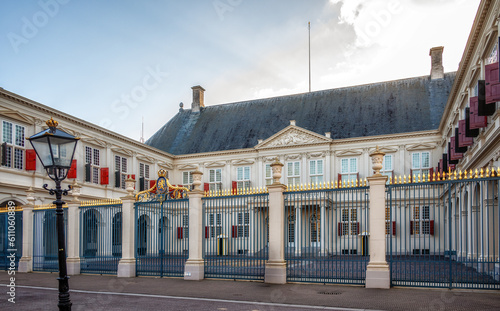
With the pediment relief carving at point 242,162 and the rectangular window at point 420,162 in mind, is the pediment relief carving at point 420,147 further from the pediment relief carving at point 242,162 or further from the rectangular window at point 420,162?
the pediment relief carving at point 242,162

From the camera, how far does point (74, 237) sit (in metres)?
16.0

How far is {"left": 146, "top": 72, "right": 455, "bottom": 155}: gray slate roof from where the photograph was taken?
1164 inches

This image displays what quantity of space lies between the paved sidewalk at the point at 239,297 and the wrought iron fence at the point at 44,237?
4599 mm

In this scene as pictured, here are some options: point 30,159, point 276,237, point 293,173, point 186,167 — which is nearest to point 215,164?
point 186,167

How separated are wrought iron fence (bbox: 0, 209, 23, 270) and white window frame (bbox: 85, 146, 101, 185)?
7428 mm

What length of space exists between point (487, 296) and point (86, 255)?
1333cm

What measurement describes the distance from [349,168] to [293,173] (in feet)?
12.9

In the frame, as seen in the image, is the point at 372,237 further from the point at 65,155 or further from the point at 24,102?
the point at 24,102

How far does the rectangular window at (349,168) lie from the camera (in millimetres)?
29156

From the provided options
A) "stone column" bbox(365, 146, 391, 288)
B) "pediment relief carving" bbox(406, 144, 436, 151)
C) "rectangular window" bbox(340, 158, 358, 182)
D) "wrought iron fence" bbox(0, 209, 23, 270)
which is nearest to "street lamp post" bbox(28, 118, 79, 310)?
"stone column" bbox(365, 146, 391, 288)

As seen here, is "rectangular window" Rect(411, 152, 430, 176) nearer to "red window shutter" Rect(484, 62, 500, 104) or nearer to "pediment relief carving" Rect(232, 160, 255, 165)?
"pediment relief carving" Rect(232, 160, 255, 165)

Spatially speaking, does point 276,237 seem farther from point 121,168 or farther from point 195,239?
point 121,168

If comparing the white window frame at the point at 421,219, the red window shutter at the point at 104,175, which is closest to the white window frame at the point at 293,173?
the white window frame at the point at 421,219

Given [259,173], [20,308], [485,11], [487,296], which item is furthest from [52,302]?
[259,173]
